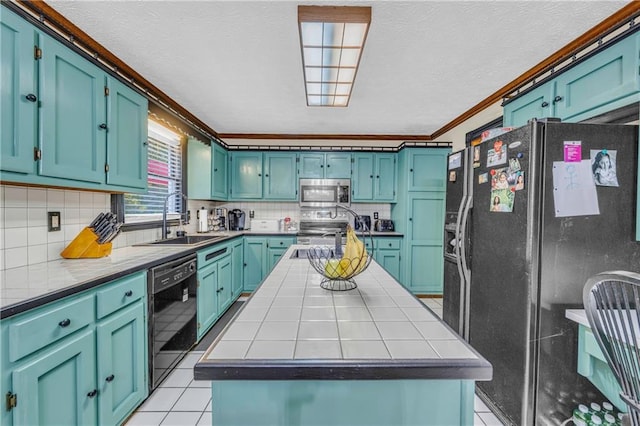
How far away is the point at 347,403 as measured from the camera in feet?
2.37

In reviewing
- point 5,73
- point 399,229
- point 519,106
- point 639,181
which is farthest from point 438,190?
point 5,73

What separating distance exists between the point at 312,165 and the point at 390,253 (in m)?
1.69

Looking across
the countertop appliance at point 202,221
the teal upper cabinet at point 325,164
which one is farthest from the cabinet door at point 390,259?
the countertop appliance at point 202,221

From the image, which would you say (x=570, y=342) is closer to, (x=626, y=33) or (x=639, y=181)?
(x=639, y=181)

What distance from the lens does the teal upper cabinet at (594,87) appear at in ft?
4.41

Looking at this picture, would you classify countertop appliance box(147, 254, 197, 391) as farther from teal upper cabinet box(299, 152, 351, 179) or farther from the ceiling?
teal upper cabinet box(299, 152, 351, 179)

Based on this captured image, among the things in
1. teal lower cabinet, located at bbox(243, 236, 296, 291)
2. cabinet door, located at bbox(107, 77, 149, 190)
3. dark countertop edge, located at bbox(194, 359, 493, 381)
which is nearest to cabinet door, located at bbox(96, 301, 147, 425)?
cabinet door, located at bbox(107, 77, 149, 190)

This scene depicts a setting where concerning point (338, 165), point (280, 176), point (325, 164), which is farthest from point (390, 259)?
point (280, 176)

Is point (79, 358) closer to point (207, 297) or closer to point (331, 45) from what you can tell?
point (207, 297)

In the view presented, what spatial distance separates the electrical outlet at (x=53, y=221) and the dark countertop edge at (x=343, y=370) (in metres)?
1.75

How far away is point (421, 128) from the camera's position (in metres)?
3.79

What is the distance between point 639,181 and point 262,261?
3.52 metres

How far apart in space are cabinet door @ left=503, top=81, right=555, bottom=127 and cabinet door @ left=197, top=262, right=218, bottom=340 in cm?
292

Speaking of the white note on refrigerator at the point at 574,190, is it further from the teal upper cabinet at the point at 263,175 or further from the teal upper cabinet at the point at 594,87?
A: the teal upper cabinet at the point at 263,175
